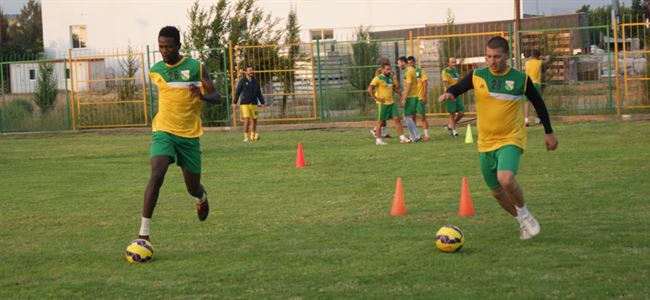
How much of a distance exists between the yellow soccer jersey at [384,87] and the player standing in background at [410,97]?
332 mm

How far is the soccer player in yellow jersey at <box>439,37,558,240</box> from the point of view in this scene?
894cm

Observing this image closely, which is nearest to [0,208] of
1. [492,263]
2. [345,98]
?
[492,263]

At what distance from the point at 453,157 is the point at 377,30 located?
106 ft

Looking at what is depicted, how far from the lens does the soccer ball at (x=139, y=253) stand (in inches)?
333

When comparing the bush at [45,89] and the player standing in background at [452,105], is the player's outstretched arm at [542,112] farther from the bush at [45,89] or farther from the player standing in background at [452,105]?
the bush at [45,89]

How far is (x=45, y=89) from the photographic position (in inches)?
1368

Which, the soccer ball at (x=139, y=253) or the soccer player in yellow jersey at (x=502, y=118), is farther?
the soccer player in yellow jersey at (x=502, y=118)

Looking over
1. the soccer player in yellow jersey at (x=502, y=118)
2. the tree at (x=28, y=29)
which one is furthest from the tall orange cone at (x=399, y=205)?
the tree at (x=28, y=29)

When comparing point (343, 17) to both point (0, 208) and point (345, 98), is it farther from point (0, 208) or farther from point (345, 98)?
point (0, 208)

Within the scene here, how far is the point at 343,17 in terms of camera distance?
50844 millimetres

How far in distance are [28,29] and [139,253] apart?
98258mm

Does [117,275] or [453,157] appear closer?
[117,275]

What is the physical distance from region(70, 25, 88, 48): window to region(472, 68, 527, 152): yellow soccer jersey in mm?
49431

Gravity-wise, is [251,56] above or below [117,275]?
above
